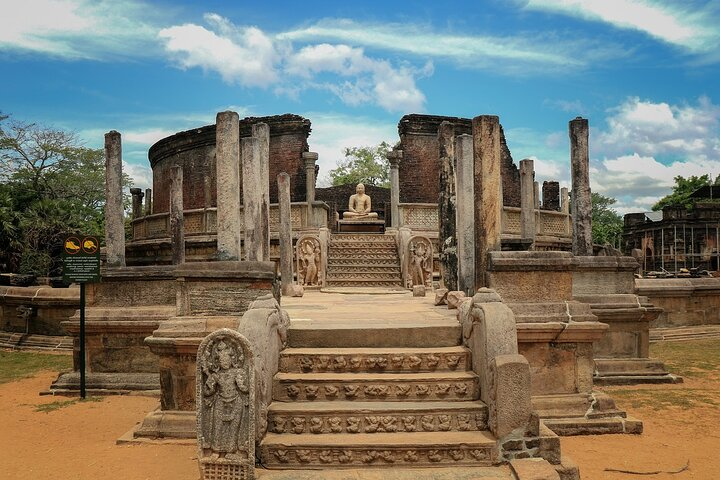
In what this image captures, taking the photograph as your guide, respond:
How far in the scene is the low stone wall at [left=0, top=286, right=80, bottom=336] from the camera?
1234cm

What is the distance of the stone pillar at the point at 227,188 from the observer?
7.22 metres

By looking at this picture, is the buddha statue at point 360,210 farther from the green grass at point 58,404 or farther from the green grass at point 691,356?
the green grass at point 58,404

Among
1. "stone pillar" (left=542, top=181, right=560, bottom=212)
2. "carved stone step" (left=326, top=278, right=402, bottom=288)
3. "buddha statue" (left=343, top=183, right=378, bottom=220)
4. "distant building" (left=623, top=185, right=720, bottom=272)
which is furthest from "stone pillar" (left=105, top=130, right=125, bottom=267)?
"distant building" (left=623, top=185, right=720, bottom=272)

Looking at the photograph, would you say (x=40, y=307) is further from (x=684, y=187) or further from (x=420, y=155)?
(x=684, y=187)

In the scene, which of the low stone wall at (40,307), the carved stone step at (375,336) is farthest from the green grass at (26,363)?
the carved stone step at (375,336)

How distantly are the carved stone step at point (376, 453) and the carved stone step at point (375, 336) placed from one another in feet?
3.79

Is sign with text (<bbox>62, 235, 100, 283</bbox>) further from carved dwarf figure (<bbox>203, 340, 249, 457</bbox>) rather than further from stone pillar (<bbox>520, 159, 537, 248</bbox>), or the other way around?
stone pillar (<bbox>520, 159, 537, 248</bbox>)

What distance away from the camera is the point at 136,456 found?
5.46 meters

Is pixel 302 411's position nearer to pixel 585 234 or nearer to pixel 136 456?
pixel 136 456

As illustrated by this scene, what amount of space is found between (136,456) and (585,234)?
764cm

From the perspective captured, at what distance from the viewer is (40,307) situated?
12562 millimetres

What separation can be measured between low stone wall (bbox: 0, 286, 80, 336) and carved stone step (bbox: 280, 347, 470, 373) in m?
8.48

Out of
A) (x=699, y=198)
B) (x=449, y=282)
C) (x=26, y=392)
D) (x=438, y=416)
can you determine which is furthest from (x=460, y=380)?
(x=699, y=198)

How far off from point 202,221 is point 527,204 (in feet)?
32.9
